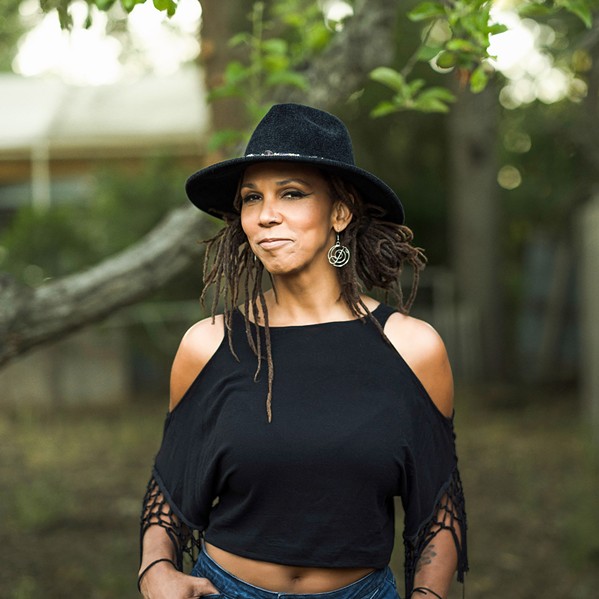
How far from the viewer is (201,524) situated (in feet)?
8.58

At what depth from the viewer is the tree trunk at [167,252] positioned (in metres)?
4.11

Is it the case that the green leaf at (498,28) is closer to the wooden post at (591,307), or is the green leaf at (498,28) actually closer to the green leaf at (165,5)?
the green leaf at (165,5)

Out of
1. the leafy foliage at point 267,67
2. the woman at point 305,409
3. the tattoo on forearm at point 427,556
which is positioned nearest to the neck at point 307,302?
the woman at point 305,409

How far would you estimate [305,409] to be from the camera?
239cm

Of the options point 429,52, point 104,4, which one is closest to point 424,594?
point 429,52

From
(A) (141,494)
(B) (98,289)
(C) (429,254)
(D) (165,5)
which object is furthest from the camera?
(C) (429,254)

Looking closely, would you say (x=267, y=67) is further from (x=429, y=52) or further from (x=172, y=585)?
(x=172, y=585)

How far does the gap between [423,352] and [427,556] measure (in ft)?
1.79

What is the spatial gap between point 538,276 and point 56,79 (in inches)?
332

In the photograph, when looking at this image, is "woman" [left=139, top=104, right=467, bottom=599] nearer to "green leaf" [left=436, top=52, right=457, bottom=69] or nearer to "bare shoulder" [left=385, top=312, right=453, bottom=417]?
"bare shoulder" [left=385, top=312, right=453, bottom=417]

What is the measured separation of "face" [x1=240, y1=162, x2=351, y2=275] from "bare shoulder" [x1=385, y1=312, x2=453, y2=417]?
294 mm

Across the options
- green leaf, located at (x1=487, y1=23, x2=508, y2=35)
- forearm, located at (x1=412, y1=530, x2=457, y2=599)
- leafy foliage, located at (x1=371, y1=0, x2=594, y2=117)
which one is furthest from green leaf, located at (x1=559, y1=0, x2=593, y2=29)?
forearm, located at (x1=412, y1=530, x2=457, y2=599)

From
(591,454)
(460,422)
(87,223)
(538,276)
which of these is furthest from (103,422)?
(538,276)

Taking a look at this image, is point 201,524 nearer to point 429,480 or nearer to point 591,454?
point 429,480
